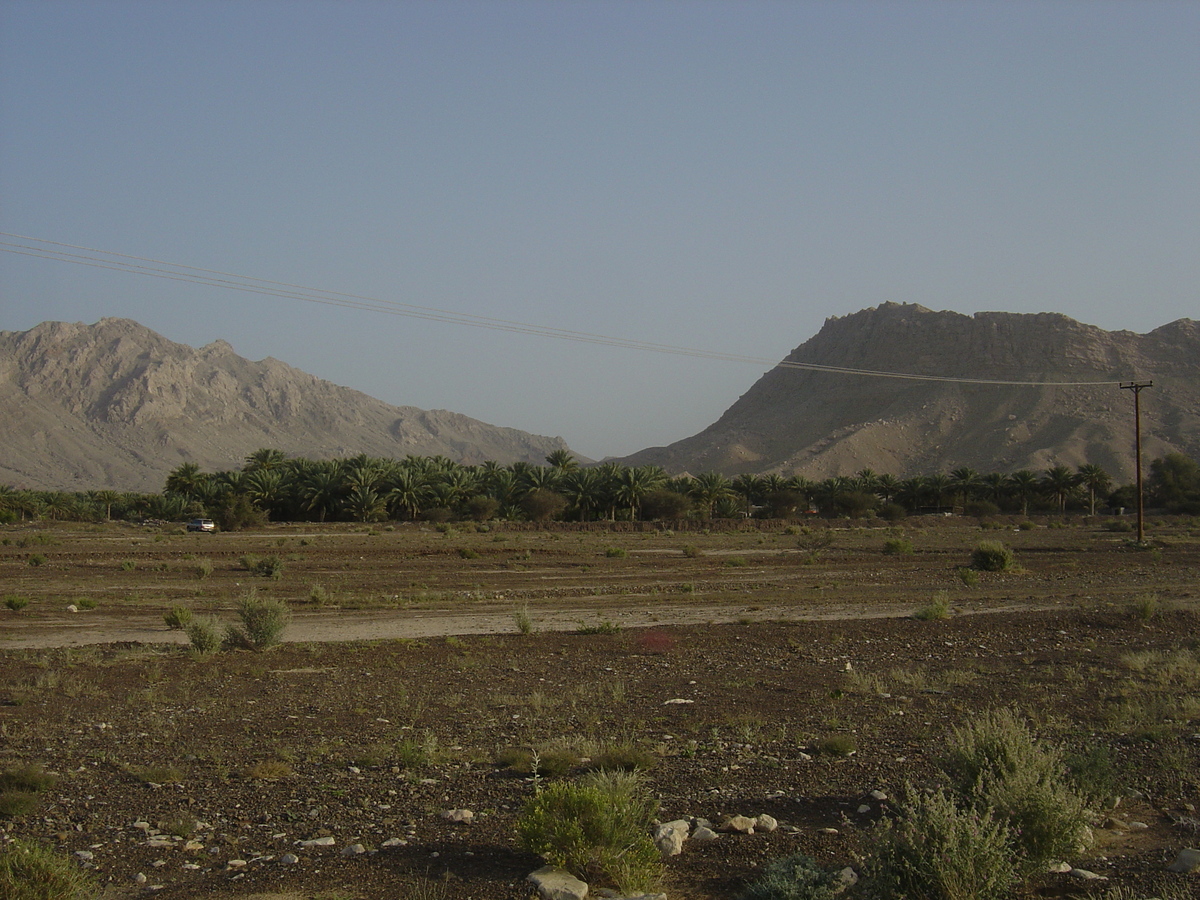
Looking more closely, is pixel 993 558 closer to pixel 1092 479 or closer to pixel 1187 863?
pixel 1187 863

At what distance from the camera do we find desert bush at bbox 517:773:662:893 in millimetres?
6289

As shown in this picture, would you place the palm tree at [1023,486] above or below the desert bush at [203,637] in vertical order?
above

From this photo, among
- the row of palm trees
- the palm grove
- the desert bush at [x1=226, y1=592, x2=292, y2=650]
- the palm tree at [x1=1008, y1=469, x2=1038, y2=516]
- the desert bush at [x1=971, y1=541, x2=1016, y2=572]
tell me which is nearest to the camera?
the desert bush at [x1=226, y1=592, x2=292, y2=650]

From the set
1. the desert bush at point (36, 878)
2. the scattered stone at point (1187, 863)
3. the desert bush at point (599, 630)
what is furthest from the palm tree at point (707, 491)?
the desert bush at point (36, 878)

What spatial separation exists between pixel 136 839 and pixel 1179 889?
298 inches

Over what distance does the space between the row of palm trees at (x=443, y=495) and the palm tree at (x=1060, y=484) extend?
0.42 feet

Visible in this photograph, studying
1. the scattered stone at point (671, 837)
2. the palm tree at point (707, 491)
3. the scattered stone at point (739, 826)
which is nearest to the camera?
the scattered stone at point (671, 837)

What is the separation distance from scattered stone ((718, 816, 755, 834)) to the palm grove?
68.8m

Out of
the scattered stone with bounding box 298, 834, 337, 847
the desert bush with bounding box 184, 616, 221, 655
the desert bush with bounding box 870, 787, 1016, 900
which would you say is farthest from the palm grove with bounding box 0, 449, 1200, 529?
the desert bush with bounding box 870, 787, 1016, 900

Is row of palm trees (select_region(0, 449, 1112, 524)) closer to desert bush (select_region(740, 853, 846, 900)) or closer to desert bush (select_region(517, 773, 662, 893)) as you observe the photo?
desert bush (select_region(517, 773, 662, 893))

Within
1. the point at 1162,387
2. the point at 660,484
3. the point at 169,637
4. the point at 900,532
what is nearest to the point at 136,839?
the point at 169,637

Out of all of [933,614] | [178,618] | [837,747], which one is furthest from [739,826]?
[178,618]

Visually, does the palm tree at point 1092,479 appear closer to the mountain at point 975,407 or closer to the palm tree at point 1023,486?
the palm tree at point 1023,486

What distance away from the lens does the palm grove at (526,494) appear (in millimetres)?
80688
